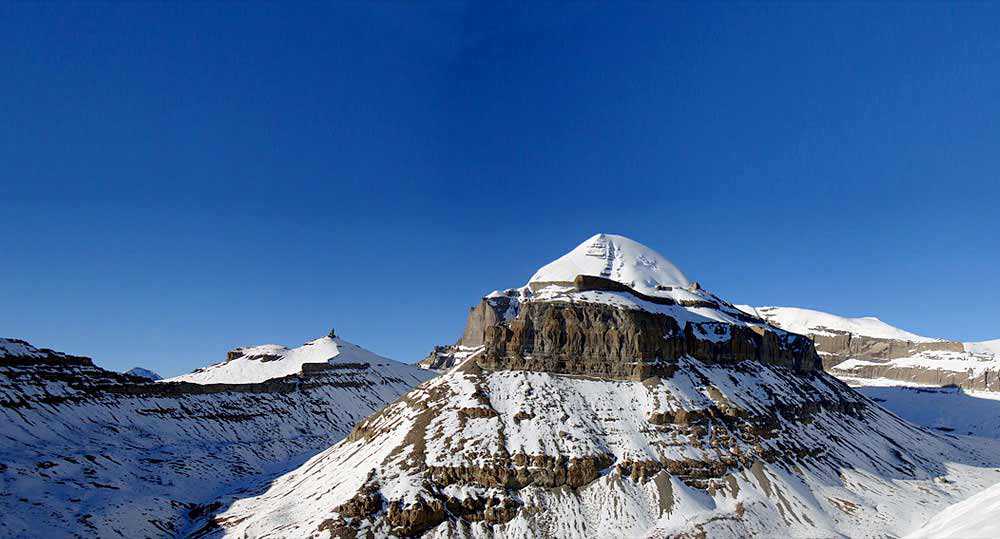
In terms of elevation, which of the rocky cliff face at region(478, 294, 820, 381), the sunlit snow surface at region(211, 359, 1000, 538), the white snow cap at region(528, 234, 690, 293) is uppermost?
the white snow cap at region(528, 234, 690, 293)

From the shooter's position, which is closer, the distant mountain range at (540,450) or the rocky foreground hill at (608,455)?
the rocky foreground hill at (608,455)

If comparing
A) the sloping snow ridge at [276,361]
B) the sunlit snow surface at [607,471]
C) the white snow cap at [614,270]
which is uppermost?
the white snow cap at [614,270]

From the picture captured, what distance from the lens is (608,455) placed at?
211 feet

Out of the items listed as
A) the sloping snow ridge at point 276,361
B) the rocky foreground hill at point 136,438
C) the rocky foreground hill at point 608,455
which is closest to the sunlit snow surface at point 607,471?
the rocky foreground hill at point 608,455

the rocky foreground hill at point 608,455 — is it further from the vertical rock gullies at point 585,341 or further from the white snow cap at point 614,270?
the white snow cap at point 614,270

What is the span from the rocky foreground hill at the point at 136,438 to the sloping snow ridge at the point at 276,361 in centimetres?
1986

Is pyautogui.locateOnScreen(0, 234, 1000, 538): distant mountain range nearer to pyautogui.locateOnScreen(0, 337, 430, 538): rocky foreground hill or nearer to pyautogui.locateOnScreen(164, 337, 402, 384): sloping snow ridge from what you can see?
pyautogui.locateOnScreen(0, 337, 430, 538): rocky foreground hill

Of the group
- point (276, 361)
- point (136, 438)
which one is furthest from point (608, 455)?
point (276, 361)

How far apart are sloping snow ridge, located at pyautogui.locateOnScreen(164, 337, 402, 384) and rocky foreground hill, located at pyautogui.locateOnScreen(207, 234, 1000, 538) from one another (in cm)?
9842

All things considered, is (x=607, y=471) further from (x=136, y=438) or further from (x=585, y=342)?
(x=136, y=438)

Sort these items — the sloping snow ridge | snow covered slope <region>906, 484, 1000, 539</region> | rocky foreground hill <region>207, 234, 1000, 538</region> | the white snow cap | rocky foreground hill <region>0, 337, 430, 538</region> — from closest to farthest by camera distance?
snow covered slope <region>906, 484, 1000, 539</region> → rocky foreground hill <region>207, 234, 1000, 538</region> → rocky foreground hill <region>0, 337, 430, 538</region> → the sloping snow ridge → the white snow cap

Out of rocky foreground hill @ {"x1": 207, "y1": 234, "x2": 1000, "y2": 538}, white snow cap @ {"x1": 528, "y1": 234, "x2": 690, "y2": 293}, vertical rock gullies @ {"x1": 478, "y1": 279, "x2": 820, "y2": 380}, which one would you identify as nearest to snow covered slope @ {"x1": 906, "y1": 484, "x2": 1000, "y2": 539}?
rocky foreground hill @ {"x1": 207, "y1": 234, "x2": 1000, "y2": 538}

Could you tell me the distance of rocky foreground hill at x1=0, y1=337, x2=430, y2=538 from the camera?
66125 millimetres

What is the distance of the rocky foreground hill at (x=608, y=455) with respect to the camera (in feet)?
190
